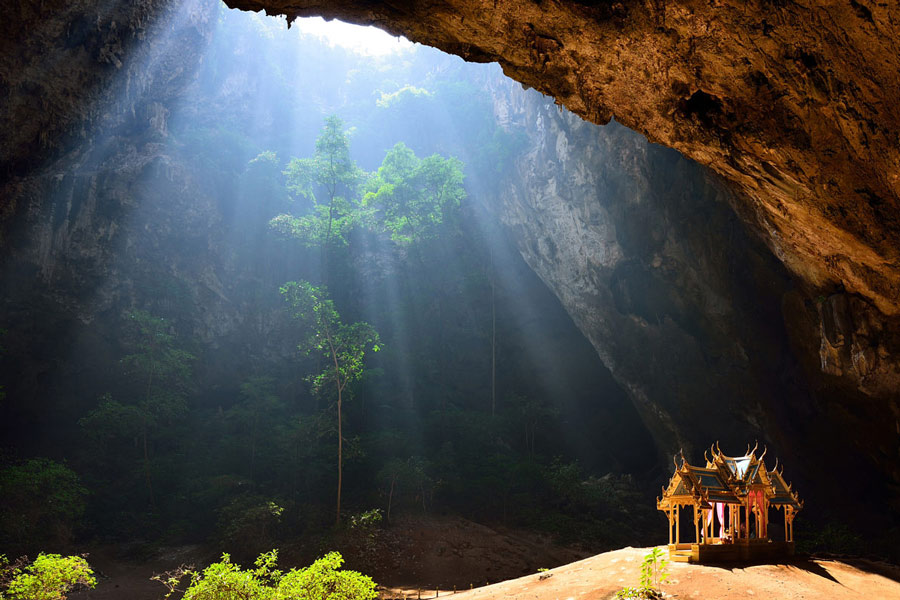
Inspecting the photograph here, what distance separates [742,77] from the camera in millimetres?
6043

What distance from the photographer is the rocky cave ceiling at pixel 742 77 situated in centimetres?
550

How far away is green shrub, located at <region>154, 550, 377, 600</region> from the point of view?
6684mm

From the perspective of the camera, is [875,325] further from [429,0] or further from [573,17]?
[429,0]

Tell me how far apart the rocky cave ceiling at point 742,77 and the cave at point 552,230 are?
0.03 metres

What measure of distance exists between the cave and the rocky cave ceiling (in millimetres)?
29

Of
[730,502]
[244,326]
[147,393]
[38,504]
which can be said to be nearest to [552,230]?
[730,502]

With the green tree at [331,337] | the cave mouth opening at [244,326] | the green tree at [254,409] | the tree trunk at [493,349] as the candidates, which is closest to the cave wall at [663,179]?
the cave mouth opening at [244,326]

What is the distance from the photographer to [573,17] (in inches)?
239

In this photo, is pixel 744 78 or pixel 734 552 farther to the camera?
pixel 734 552

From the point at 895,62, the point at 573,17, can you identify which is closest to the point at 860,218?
the point at 895,62

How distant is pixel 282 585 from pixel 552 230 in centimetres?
1655

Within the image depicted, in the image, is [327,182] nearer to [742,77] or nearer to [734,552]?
[734,552]

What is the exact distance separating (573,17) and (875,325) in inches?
267

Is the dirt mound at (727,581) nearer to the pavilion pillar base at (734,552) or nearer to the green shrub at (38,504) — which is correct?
the pavilion pillar base at (734,552)
